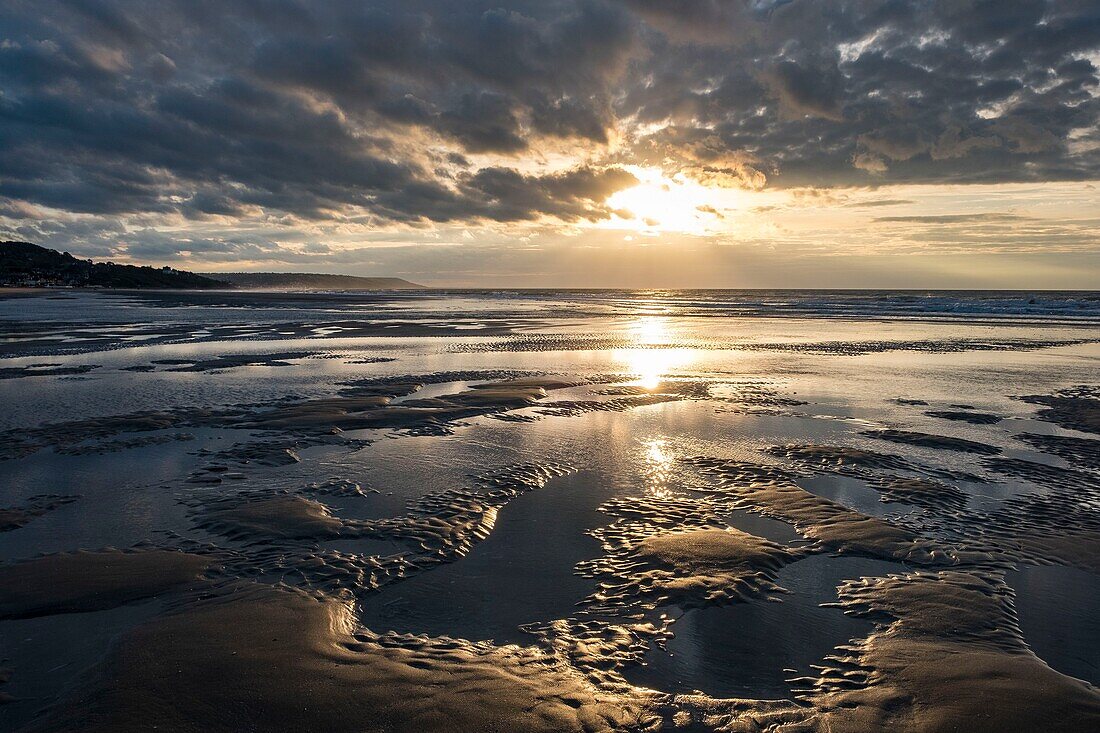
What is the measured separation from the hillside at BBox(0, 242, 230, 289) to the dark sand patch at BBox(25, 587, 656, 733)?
134m

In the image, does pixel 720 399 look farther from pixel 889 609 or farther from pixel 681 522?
pixel 889 609

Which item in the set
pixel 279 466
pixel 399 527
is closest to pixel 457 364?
pixel 279 466

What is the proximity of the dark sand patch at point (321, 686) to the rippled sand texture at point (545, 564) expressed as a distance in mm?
23

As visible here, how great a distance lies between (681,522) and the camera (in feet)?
23.3

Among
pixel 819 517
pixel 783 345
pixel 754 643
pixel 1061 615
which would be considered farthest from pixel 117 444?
pixel 783 345

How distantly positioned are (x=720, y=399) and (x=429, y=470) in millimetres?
8705

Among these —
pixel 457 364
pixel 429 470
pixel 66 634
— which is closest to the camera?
pixel 66 634

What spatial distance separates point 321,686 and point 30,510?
19.1 ft

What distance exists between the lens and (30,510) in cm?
723

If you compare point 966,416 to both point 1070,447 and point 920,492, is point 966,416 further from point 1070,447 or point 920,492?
point 920,492

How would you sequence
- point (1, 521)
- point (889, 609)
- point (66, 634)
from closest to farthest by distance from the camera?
point (66, 634)
point (889, 609)
point (1, 521)

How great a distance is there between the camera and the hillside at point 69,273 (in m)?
107

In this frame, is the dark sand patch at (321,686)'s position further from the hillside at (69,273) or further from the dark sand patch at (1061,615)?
the hillside at (69,273)

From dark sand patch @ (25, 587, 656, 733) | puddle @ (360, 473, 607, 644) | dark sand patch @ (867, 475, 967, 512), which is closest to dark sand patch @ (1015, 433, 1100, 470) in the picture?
dark sand patch @ (867, 475, 967, 512)
